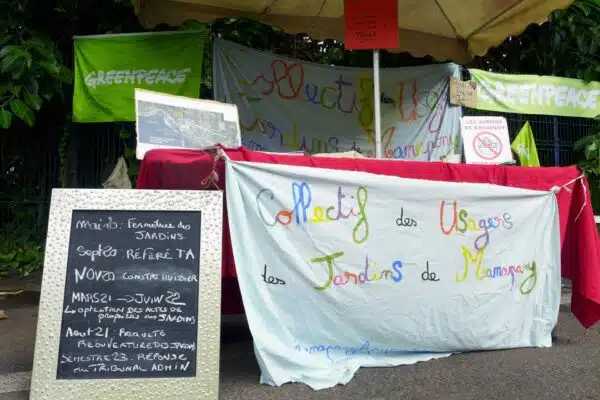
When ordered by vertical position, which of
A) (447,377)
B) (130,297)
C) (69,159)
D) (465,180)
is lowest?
(447,377)

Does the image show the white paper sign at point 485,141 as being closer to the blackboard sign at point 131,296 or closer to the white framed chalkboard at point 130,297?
the white framed chalkboard at point 130,297

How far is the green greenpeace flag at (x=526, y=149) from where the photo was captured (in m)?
6.38

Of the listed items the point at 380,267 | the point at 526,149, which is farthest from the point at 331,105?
the point at 380,267

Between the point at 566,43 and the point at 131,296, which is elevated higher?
the point at 566,43

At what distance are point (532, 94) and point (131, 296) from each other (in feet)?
18.5

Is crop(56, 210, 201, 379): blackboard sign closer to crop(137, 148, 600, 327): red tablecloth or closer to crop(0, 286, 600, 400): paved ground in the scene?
crop(137, 148, 600, 327): red tablecloth

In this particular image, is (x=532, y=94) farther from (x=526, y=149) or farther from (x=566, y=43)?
(x=566, y=43)

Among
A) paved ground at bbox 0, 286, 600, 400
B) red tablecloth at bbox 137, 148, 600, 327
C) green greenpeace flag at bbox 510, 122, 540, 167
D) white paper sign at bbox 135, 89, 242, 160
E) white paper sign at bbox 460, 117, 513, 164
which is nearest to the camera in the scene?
paved ground at bbox 0, 286, 600, 400

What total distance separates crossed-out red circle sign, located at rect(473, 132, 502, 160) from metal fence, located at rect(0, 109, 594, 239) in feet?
7.11

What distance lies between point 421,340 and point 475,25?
4250 mm

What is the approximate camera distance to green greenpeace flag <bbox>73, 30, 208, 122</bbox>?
18.9ft

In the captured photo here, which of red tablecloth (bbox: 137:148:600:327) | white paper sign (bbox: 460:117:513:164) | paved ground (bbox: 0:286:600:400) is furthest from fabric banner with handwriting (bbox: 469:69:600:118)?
paved ground (bbox: 0:286:600:400)

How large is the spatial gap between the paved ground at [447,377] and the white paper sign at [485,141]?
1693 millimetres

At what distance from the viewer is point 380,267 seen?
11.4ft
